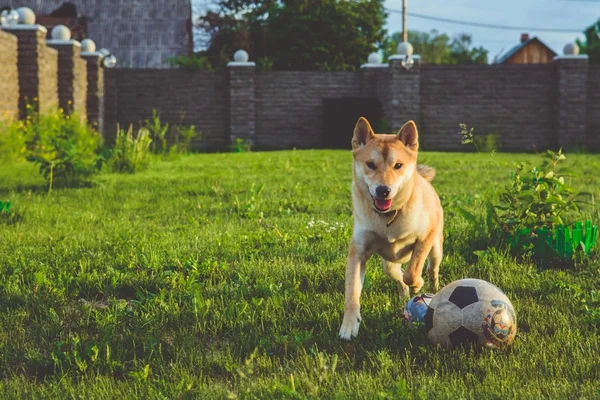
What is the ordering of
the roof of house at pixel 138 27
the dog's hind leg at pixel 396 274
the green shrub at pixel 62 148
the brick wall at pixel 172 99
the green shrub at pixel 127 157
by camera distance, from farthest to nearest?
1. the roof of house at pixel 138 27
2. the brick wall at pixel 172 99
3. the green shrub at pixel 127 157
4. the green shrub at pixel 62 148
5. the dog's hind leg at pixel 396 274

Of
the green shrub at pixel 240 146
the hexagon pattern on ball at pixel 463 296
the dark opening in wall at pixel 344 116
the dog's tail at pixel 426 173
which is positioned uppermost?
the dark opening in wall at pixel 344 116

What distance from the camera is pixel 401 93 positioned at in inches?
818

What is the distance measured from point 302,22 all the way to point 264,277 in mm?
31021

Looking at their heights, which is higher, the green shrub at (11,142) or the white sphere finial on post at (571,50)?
the white sphere finial on post at (571,50)

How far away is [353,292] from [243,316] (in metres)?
0.63

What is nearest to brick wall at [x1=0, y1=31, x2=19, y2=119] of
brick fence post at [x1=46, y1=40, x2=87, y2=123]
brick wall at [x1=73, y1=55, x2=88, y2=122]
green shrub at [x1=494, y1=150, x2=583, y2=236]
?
brick fence post at [x1=46, y1=40, x2=87, y2=123]

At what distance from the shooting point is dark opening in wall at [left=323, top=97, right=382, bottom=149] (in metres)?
21.4

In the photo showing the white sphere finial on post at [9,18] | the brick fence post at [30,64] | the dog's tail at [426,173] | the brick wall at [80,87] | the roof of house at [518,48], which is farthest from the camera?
the roof of house at [518,48]

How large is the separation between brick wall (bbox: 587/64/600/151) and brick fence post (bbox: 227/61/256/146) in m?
11.0

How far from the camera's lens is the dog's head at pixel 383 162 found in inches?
131

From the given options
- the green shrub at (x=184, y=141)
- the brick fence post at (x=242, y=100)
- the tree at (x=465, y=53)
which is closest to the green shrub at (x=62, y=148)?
the green shrub at (x=184, y=141)

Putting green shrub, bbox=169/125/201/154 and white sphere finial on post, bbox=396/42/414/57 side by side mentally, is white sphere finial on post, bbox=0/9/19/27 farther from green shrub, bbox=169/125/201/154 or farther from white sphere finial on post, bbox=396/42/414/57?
white sphere finial on post, bbox=396/42/414/57

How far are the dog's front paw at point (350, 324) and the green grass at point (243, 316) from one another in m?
0.06

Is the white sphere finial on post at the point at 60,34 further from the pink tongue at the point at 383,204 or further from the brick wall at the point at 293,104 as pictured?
the pink tongue at the point at 383,204
